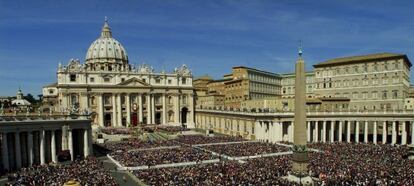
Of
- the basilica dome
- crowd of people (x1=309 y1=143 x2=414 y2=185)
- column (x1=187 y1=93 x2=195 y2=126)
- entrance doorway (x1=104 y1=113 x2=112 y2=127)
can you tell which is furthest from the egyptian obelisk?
the basilica dome

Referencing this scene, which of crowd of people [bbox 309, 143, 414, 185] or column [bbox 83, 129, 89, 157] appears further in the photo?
column [bbox 83, 129, 89, 157]

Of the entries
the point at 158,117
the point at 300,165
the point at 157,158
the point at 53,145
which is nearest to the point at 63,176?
the point at 157,158

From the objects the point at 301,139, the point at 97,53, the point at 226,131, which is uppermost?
the point at 97,53

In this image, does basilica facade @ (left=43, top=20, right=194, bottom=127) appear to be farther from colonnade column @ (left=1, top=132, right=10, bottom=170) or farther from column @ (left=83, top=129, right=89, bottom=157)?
colonnade column @ (left=1, top=132, right=10, bottom=170)

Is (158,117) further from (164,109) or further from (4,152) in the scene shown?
(4,152)

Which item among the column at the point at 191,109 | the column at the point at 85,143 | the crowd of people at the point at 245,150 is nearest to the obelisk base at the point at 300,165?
the crowd of people at the point at 245,150

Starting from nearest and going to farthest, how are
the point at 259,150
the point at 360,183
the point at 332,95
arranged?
the point at 360,183 < the point at 259,150 < the point at 332,95

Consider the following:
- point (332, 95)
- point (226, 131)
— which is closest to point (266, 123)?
point (226, 131)

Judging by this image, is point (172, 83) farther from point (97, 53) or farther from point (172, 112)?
point (97, 53)
